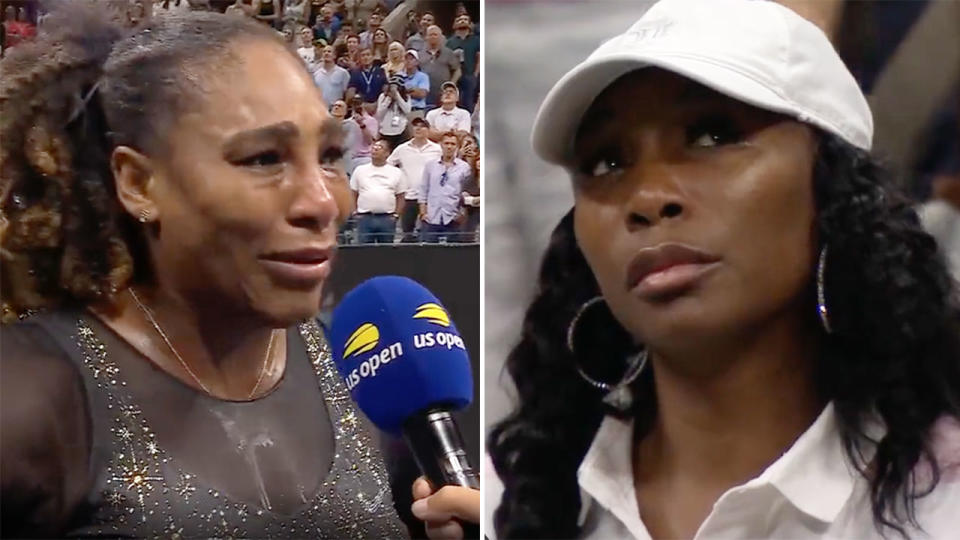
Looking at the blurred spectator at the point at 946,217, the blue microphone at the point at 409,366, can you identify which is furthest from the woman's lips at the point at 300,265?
the blurred spectator at the point at 946,217

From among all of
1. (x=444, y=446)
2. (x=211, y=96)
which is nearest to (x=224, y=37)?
(x=211, y=96)

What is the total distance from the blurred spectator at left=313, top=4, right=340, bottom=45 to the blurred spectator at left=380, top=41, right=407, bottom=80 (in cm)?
6

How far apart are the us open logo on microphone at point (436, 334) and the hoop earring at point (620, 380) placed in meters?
0.11

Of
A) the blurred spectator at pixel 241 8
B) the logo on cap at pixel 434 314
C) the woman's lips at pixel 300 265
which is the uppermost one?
the blurred spectator at pixel 241 8

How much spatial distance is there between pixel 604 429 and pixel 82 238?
0.55 m

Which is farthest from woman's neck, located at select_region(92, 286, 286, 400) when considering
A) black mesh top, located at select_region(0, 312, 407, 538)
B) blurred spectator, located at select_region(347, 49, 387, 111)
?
blurred spectator, located at select_region(347, 49, 387, 111)

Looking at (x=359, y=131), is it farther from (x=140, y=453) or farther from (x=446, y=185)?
(x=140, y=453)

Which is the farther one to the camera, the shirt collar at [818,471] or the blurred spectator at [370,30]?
the blurred spectator at [370,30]

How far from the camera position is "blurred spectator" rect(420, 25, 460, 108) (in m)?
1.13

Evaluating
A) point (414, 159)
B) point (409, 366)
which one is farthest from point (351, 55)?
point (409, 366)

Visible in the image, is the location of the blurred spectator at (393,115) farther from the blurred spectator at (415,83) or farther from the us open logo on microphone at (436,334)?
the us open logo on microphone at (436,334)

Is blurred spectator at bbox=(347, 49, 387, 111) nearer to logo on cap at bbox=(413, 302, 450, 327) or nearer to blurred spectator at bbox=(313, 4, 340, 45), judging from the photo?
blurred spectator at bbox=(313, 4, 340, 45)

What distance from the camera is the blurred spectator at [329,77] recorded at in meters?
1.09

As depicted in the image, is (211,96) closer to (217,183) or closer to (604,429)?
(217,183)
